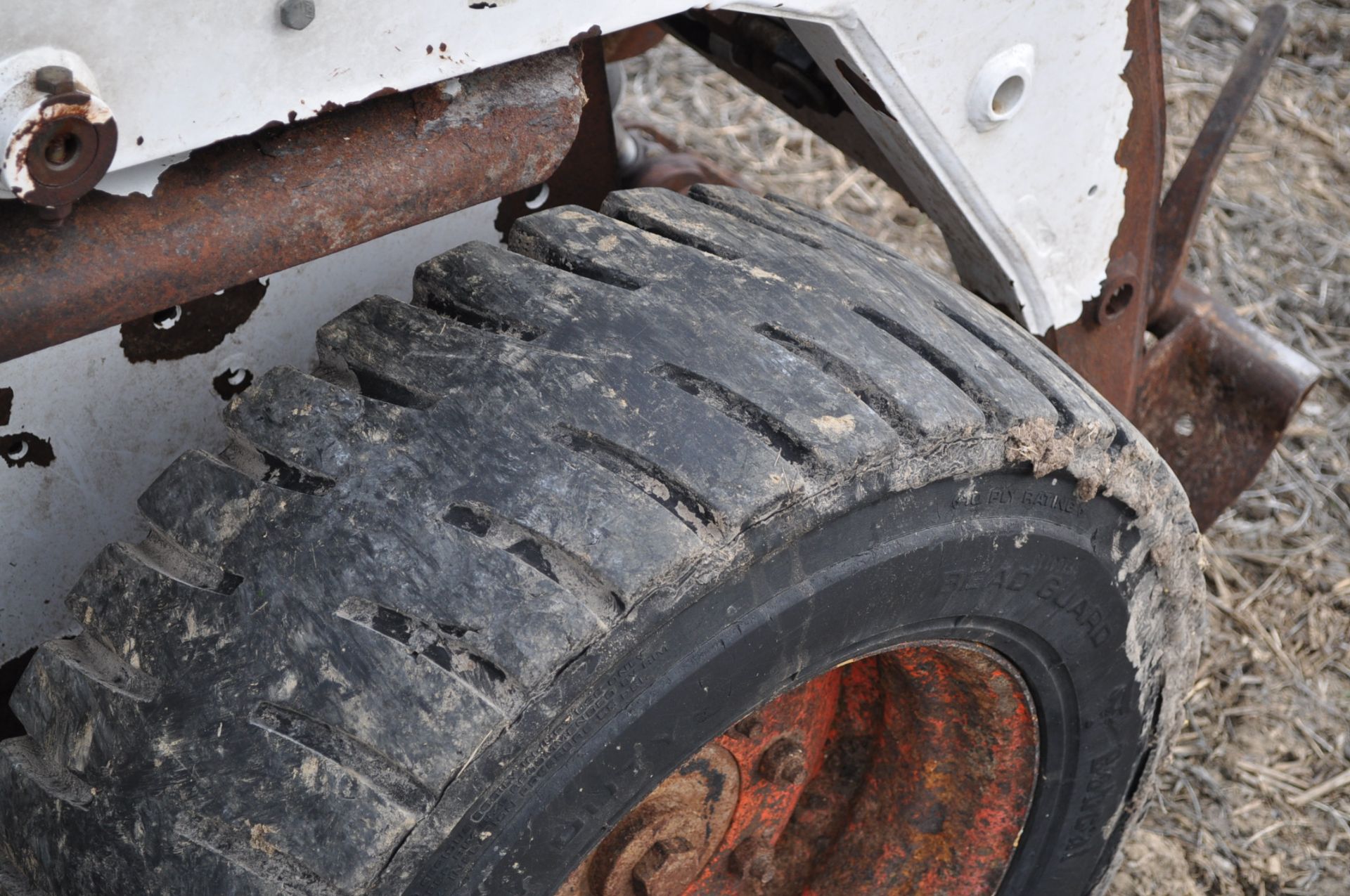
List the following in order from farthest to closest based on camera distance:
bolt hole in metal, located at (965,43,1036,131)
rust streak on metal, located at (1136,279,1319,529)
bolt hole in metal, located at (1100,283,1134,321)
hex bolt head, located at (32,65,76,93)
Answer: rust streak on metal, located at (1136,279,1319,529) → bolt hole in metal, located at (1100,283,1134,321) → bolt hole in metal, located at (965,43,1036,131) → hex bolt head, located at (32,65,76,93)

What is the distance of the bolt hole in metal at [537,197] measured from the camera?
145 centimetres

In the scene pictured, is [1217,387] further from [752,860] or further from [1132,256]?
[752,860]

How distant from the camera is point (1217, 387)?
1853mm

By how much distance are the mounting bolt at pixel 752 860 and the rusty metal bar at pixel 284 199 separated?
0.81m

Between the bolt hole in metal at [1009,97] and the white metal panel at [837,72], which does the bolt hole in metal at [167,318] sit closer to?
the white metal panel at [837,72]

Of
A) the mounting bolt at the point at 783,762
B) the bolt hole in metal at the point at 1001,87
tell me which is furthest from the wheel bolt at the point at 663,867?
the bolt hole in metal at the point at 1001,87

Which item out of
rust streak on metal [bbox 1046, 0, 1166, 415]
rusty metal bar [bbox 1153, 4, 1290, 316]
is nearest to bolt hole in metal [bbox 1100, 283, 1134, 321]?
rust streak on metal [bbox 1046, 0, 1166, 415]

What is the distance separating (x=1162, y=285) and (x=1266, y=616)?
101 cm

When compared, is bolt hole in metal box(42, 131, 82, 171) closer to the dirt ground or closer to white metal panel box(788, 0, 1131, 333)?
white metal panel box(788, 0, 1131, 333)

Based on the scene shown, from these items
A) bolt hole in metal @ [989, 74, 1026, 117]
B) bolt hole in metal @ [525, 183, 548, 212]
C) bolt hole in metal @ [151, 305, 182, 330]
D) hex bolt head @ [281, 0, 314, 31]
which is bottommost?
bolt hole in metal @ [989, 74, 1026, 117]

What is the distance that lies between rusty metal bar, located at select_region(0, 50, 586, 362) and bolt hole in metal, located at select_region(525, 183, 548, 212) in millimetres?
412

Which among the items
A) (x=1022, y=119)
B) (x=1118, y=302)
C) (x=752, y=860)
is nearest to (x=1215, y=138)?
(x=1118, y=302)

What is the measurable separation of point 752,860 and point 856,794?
16 centimetres

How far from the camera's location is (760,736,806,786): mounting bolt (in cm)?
138
